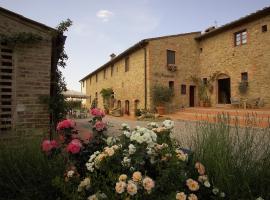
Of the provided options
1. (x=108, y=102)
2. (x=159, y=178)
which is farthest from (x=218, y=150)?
(x=108, y=102)

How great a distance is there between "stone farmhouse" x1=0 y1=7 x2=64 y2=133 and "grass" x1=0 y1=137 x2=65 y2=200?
2414 mm

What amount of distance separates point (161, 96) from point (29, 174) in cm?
1493

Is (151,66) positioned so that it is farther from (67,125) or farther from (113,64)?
(67,125)

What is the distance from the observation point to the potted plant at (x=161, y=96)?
17188 millimetres

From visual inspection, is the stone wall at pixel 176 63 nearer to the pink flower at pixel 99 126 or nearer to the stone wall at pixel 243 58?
the stone wall at pixel 243 58

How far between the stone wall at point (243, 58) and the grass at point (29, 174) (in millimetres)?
15107

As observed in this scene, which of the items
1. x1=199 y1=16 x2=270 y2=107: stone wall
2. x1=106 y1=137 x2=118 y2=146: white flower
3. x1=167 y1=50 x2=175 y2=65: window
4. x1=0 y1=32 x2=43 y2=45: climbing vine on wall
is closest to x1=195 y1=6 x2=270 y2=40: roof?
x1=199 y1=16 x2=270 y2=107: stone wall

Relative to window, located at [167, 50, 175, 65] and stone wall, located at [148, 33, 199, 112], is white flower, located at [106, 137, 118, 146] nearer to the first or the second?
stone wall, located at [148, 33, 199, 112]

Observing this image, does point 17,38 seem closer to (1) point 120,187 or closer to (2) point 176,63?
(1) point 120,187

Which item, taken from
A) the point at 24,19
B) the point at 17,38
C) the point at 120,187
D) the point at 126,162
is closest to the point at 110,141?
the point at 126,162

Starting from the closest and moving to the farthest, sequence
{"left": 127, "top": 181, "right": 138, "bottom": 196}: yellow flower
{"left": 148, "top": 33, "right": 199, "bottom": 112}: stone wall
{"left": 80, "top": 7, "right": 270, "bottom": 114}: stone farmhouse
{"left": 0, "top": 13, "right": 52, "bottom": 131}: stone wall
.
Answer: {"left": 127, "top": 181, "right": 138, "bottom": 196}: yellow flower → {"left": 0, "top": 13, "right": 52, "bottom": 131}: stone wall → {"left": 80, "top": 7, "right": 270, "bottom": 114}: stone farmhouse → {"left": 148, "top": 33, "right": 199, "bottom": 112}: stone wall

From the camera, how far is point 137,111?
1802cm

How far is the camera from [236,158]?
2.69 meters

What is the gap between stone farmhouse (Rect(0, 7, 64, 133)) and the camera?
5.05m
